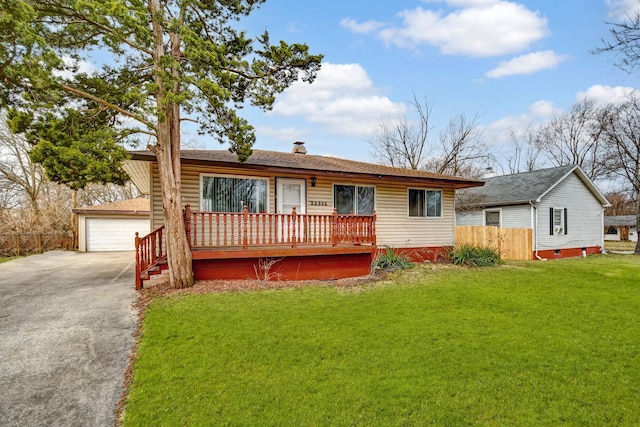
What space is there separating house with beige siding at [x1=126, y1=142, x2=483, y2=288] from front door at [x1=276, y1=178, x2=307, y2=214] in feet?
0.10

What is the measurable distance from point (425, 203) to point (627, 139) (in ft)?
57.4

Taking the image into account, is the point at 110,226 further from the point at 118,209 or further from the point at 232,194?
the point at 232,194

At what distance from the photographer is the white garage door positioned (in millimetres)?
17062

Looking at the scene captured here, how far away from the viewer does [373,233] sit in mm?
9422

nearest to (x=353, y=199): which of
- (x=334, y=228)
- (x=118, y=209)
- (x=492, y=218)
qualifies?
(x=334, y=228)

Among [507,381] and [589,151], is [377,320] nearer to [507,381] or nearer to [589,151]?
[507,381]

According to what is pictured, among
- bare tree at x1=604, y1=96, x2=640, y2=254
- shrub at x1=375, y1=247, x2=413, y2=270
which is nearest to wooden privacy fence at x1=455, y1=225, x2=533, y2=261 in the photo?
shrub at x1=375, y1=247, x2=413, y2=270

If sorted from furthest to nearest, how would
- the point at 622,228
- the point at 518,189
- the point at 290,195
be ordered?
the point at 622,228 < the point at 518,189 < the point at 290,195

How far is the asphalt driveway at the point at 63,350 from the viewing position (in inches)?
122

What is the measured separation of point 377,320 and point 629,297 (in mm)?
5895

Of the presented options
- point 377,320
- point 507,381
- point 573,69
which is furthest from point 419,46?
point 507,381

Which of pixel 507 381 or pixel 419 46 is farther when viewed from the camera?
pixel 419 46

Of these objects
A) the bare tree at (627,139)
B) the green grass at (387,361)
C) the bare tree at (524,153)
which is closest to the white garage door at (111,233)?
the green grass at (387,361)

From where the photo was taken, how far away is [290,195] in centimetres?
996
